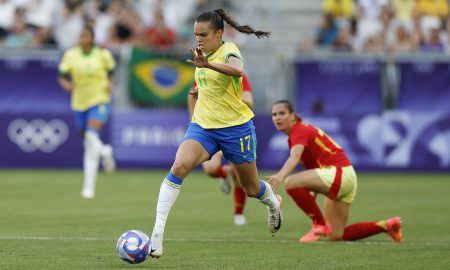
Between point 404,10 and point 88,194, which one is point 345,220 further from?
point 404,10

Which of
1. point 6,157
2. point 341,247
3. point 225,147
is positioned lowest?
point 6,157

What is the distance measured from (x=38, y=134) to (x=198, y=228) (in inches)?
443

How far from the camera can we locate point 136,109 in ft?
82.4

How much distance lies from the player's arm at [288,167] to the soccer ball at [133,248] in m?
1.92

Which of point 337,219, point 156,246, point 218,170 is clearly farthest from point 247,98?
point 156,246

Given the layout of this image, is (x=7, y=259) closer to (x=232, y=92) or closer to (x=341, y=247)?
(x=232, y=92)

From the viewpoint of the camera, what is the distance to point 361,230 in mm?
12070

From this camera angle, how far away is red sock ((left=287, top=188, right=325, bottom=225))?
1223cm

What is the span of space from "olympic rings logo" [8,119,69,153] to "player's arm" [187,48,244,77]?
1436 cm

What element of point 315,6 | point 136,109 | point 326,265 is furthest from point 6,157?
point 326,265

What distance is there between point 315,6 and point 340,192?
1638 centimetres

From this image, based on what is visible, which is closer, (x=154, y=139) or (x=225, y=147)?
(x=225, y=147)

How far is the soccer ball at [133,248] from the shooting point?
9.55m

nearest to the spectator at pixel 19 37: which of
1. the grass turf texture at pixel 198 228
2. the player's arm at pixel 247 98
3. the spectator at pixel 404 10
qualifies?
the grass turf texture at pixel 198 228
